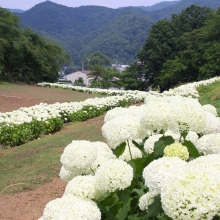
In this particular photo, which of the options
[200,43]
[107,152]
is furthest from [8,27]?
[107,152]

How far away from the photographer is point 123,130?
2.36 meters

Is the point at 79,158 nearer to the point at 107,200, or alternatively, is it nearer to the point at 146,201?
the point at 107,200

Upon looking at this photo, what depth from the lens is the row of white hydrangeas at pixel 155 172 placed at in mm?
1321

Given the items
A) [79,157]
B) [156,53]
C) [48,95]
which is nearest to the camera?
[79,157]

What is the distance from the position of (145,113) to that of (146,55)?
5249 centimetres

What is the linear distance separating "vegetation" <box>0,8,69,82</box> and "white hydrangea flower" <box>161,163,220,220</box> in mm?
44590

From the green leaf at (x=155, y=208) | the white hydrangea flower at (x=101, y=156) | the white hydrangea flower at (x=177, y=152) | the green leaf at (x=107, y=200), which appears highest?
the white hydrangea flower at (x=177, y=152)

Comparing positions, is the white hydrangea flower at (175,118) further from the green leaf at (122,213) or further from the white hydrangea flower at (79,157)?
the green leaf at (122,213)

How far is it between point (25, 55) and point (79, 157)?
170ft

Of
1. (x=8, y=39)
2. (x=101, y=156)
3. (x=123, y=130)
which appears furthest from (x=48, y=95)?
(x=123, y=130)

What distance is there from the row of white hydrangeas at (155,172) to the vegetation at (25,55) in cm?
4353

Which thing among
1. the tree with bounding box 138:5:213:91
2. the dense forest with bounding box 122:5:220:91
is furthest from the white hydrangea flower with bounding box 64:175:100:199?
the tree with bounding box 138:5:213:91

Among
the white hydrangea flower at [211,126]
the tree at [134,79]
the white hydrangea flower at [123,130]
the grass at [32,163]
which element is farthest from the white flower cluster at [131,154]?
the tree at [134,79]

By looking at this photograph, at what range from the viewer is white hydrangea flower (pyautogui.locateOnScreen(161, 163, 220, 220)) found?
130 cm
